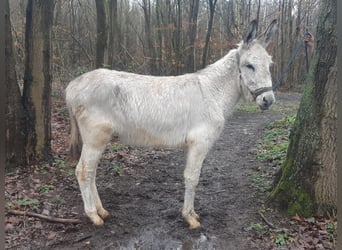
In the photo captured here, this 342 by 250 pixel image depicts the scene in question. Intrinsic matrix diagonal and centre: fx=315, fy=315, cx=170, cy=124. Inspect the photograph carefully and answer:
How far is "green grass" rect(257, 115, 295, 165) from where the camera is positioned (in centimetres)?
578

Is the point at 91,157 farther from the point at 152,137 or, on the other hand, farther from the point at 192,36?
the point at 192,36

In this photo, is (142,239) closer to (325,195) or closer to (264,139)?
(325,195)

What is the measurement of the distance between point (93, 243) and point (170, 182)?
1.99 meters

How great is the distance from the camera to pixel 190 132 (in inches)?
138

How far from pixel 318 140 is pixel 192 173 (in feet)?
4.70

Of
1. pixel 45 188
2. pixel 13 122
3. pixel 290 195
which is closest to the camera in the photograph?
pixel 290 195

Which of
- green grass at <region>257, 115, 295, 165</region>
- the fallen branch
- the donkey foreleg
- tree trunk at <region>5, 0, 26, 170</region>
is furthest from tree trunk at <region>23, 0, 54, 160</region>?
green grass at <region>257, 115, 295, 165</region>

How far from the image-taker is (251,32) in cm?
348

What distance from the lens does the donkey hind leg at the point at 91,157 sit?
335 cm

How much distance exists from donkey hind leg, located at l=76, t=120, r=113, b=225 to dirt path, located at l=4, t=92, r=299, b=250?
7.0 inches

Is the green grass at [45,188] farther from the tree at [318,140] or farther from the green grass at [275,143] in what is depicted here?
the green grass at [275,143]

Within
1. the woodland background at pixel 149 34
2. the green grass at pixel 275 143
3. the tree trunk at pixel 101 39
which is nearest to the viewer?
the green grass at pixel 275 143

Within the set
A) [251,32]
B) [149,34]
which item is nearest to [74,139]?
[251,32]

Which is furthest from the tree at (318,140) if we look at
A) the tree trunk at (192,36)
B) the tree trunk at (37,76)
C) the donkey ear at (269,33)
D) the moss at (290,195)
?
the tree trunk at (192,36)
